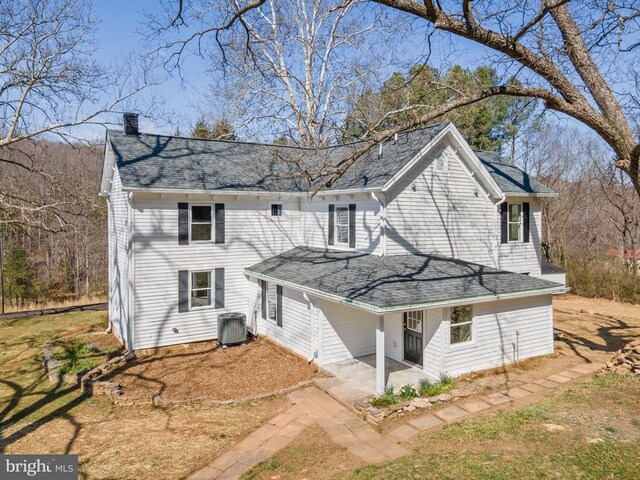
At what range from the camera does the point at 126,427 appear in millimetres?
9484

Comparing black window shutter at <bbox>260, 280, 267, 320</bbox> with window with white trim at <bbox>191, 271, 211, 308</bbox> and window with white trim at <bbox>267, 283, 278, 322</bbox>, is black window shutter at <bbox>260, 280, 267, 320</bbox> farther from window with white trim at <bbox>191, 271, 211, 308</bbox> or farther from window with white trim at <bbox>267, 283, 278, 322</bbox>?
window with white trim at <bbox>191, 271, 211, 308</bbox>

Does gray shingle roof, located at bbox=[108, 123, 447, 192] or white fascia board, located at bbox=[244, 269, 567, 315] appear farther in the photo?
gray shingle roof, located at bbox=[108, 123, 447, 192]

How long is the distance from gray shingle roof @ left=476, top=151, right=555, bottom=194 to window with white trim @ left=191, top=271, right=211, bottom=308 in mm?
12003

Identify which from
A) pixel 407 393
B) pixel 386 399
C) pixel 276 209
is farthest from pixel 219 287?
pixel 407 393

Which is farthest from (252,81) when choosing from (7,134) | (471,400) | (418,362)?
(471,400)

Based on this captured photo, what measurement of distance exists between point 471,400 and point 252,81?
2497 centimetres

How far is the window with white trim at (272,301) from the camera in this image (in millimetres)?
15172

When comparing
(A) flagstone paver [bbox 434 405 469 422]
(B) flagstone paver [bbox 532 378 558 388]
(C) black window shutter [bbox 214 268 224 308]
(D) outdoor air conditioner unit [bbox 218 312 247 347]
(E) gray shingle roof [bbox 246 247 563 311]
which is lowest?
(A) flagstone paver [bbox 434 405 469 422]

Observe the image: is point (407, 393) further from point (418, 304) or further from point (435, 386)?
→ point (418, 304)

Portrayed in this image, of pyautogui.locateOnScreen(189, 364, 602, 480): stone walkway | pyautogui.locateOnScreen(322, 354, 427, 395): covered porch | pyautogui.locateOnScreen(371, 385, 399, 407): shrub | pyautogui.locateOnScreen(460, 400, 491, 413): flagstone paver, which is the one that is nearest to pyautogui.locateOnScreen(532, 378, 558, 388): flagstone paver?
pyautogui.locateOnScreen(189, 364, 602, 480): stone walkway

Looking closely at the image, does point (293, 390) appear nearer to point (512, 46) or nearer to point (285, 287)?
point (285, 287)

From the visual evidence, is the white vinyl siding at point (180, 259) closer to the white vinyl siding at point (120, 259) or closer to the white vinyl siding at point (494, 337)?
the white vinyl siding at point (120, 259)

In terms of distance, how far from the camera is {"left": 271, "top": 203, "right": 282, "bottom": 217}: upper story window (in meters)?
16.8

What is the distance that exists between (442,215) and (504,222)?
452 centimetres
